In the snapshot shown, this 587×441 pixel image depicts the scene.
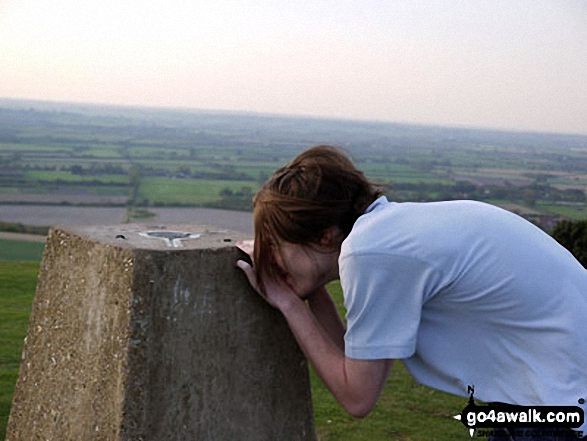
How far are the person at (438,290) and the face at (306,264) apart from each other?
0.05m

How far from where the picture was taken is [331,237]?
7.84ft

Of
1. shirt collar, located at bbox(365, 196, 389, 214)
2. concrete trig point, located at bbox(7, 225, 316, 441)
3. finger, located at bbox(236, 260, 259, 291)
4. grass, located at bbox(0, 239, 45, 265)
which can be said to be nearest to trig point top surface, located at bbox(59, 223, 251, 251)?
concrete trig point, located at bbox(7, 225, 316, 441)

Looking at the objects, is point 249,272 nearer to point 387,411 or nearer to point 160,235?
point 160,235

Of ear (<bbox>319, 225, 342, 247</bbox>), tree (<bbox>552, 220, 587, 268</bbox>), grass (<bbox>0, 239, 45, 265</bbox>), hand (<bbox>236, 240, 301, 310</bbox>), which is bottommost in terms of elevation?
grass (<bbox>0, 239, 45, 265</bbox>)

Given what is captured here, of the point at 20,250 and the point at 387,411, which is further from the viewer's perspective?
the point at 20,250

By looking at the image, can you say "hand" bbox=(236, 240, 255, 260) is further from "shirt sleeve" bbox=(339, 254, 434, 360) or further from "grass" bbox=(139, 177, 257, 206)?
"grass" bbox=(139, 177, 257, 206)

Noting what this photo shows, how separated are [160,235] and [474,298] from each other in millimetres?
1430

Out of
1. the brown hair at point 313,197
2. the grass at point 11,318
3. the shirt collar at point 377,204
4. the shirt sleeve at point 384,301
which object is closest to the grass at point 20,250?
the grass at point 11,318

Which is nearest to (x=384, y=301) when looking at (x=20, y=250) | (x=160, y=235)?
(x=160, y=235)

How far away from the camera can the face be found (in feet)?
8.01

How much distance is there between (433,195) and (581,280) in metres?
31.0

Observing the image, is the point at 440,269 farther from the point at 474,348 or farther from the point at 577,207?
the point at 577,207

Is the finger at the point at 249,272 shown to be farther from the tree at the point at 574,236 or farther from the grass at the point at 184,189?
the grass at the point at 184,189

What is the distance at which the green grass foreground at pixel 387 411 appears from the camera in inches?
231
